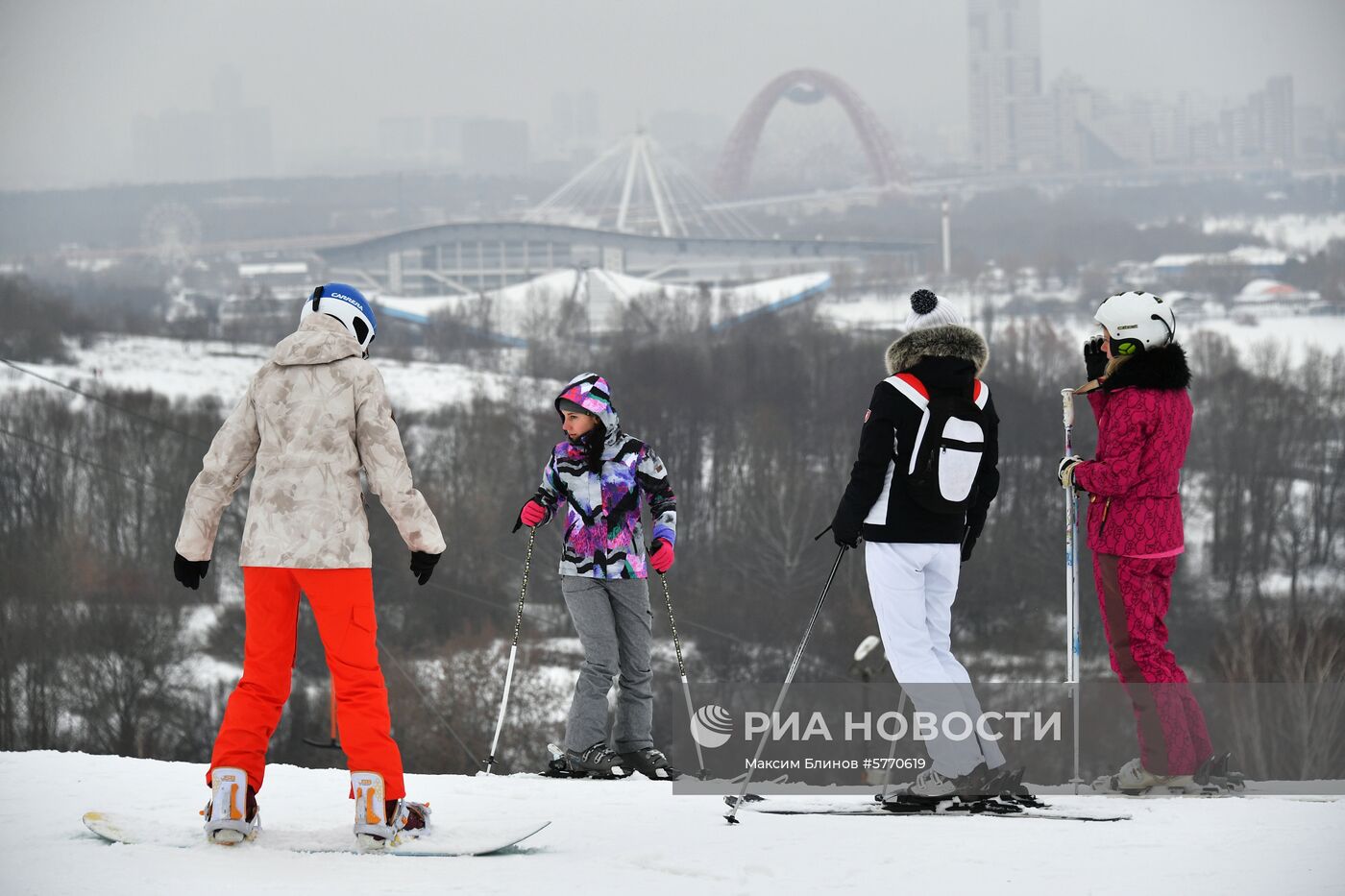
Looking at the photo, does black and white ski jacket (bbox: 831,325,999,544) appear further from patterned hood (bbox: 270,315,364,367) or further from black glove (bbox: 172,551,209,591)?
black glove (bbox: 172,551,209,591)

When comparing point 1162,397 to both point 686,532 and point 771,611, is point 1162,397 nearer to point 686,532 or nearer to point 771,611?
point 771,611

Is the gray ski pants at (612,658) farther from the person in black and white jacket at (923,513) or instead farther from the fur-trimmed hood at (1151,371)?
the fur-trimmed hood at (1151,371)

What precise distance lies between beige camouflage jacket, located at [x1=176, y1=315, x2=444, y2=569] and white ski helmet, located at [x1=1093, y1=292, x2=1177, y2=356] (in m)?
2.00

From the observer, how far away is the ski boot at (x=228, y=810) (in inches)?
147

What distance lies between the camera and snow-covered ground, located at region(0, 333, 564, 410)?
6462 cm

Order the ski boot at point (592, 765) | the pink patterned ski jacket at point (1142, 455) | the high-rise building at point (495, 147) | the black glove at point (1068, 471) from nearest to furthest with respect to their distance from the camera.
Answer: the pink patterned ski jacket at point (1142, 455) < the black glove at point (1068, 471) < the ski boot at point (592, 765) < the high-rise building at point (495, 147)

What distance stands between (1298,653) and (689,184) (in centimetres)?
11558

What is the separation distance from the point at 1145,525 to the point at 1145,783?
29.0 inches

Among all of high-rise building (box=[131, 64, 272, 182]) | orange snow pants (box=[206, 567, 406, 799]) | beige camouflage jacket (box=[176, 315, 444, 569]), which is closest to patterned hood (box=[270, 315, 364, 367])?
beige camouflage jacket (box=[176, 315, 444, 569])

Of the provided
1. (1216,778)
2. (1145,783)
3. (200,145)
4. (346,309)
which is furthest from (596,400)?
(200,145)

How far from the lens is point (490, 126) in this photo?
166 metres

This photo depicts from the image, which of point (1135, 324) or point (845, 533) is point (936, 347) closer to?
point (845, 533)

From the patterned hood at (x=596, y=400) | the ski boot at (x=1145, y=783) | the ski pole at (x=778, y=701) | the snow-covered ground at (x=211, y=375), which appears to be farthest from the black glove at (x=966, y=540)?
the snow-covered ground at (x=211, y=375)

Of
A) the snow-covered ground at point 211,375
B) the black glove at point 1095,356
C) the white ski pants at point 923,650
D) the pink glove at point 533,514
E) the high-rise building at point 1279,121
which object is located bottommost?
the white ski pants at point 923,650
